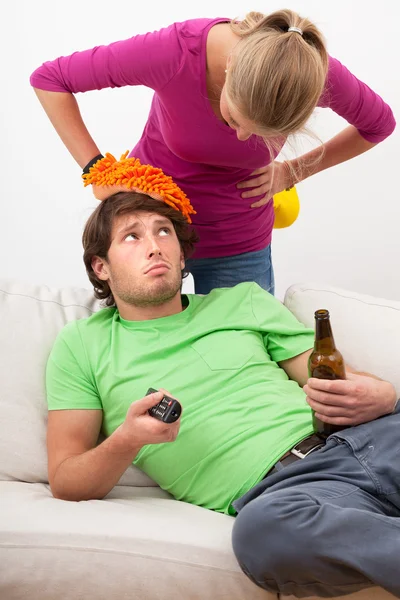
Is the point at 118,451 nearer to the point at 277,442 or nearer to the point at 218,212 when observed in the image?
the point at 277,442

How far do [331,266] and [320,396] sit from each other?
2051 mm

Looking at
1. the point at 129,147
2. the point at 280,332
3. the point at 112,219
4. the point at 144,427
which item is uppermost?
the point at 129,147

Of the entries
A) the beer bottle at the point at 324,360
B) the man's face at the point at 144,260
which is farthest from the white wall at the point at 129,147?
the beer bottle at the point at 324,360

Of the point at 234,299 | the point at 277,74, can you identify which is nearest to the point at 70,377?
the point at 234,299

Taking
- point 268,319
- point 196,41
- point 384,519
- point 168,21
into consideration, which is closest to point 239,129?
point 196,41

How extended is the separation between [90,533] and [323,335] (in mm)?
644

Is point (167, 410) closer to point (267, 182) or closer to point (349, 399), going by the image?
point (349, 399)

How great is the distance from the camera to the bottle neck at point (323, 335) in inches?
68.4

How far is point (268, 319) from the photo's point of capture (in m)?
2.10

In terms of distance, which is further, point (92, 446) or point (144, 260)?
point (144, 260)

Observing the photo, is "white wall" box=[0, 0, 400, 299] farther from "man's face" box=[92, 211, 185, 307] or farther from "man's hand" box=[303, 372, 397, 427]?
"man's hand" box=[303, 372, 397, 427]

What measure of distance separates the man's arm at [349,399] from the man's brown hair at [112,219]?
0.65 metres

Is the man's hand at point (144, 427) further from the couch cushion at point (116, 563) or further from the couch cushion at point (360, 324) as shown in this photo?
the couch cushion at point (360, 324)

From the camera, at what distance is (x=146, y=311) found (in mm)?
2076
